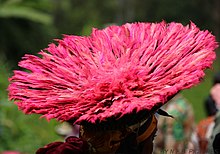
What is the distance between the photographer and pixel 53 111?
2.29m

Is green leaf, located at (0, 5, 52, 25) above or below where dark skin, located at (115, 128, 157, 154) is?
above

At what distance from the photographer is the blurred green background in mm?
8547

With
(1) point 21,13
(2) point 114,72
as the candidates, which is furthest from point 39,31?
(2) point 114,72

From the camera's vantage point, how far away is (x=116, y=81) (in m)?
2.29

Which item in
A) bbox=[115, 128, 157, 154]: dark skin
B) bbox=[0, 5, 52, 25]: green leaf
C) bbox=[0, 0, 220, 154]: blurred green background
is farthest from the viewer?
bbox=[0, 5, 52, 25]: green leaf

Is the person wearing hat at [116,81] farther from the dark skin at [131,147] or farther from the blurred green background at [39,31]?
the blurred green background at [39,31]

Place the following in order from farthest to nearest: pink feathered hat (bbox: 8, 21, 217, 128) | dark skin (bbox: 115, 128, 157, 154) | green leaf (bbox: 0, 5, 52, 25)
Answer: green leaf (bbox: 0, 5, 52, 25) < dark skin (bbox: 115, 128, 157, 154) < pink feathered hat (bbox: 8, 21, 217, 128)

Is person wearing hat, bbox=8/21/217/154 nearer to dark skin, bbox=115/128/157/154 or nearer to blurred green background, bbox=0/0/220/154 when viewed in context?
dark skin, bbox=115/128/157/154

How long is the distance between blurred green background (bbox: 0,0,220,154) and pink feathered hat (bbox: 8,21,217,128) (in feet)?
0.51

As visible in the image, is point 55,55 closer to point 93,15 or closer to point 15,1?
point 15,1

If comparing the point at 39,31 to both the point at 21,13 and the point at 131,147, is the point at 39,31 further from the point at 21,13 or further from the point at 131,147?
the point at 131,147

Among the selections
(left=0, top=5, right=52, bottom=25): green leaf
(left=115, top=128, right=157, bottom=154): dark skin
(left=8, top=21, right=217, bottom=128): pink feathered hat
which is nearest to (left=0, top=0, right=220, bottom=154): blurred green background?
(left=0, top=5, right=52, bottom=25): green leaf

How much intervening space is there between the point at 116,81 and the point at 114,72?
7 centimetres

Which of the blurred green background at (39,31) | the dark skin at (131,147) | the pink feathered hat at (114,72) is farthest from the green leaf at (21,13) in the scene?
the dark skin at (131,147)
